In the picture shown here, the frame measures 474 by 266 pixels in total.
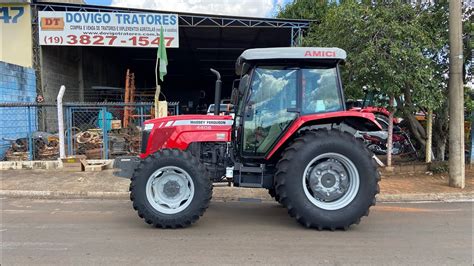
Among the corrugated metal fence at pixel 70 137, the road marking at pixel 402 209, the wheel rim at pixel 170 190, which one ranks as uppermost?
the corrugated metal fence at pixel 70 137

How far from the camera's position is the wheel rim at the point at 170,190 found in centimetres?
600

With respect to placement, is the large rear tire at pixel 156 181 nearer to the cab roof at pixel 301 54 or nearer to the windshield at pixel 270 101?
the windshield at pixel 270 101

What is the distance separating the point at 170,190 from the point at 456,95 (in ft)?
21.2

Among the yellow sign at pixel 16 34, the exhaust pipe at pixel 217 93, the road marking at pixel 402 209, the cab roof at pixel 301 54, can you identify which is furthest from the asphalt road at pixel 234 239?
the yellow sign at pixel 16 34

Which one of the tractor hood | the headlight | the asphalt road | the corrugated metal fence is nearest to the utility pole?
the asphalt road

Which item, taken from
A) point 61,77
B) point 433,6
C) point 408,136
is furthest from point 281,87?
point 61,77

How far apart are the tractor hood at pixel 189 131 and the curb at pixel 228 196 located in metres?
2.46

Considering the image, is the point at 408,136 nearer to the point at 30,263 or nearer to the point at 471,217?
A: the point at 471,217

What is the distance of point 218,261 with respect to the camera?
187 inches

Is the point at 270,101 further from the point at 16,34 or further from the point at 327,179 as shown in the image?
the point at 16,34

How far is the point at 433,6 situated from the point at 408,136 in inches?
158

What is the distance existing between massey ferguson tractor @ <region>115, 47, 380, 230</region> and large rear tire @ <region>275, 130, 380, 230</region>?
0.5 inches

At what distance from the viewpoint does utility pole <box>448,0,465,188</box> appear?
8.89 metres

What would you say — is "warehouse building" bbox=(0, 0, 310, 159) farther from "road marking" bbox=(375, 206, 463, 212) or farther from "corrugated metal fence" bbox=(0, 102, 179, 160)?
"road marking" bbox=(375, 206, 463, 212)
